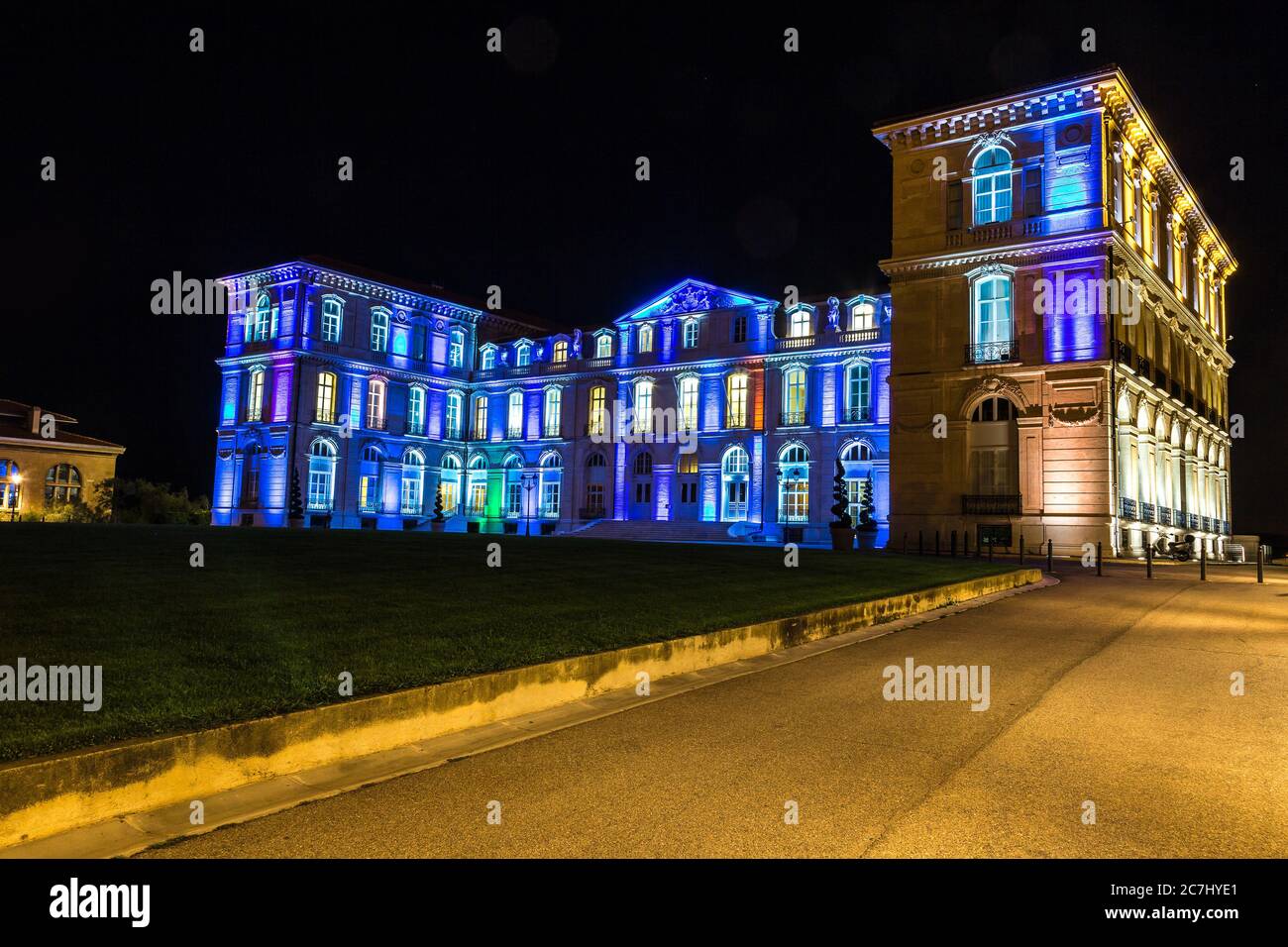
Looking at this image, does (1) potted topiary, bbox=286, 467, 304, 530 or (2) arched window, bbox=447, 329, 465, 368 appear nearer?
(1) potted topiary, bbox=286, 467, 304, 530

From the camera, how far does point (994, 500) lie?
34.7 meters

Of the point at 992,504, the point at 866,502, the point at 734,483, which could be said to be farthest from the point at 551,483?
the point at 992,504

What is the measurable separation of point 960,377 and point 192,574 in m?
31.1

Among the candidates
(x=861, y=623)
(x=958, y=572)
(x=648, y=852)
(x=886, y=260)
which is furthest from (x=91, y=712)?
(x=886, y=260)

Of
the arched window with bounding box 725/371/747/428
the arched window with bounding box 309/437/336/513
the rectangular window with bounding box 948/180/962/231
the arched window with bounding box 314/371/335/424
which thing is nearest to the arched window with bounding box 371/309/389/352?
the arched window with bounding box 314/371/335/424

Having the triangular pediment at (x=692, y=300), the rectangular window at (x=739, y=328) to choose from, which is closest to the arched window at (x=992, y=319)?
the triangular pediment at (x=692, y=300)

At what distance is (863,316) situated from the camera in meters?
48.4

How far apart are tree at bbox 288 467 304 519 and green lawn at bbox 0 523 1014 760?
31.1 meters

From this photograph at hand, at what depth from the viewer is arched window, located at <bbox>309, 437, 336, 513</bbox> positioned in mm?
52125

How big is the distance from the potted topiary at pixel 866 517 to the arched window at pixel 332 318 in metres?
32.2

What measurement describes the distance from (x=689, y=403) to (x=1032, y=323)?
23324 mm

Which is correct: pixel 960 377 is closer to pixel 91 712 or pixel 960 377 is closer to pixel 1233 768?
pixel 1233 768

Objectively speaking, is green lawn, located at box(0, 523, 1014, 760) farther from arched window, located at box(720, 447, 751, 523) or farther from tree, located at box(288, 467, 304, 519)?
Answer: arched window, located at box(720, 447, 751, 523)

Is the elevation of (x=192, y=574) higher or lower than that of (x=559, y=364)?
lower
